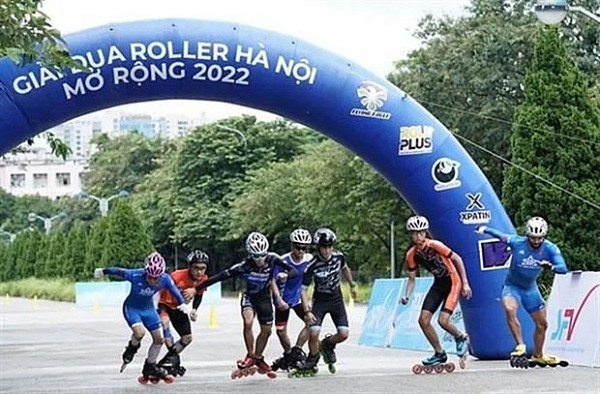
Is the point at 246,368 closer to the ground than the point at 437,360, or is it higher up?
closer to the ground

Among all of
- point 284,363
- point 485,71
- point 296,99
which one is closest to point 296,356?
point 284,363

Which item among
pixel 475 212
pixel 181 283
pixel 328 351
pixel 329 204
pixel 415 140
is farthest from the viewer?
pixel 329 204

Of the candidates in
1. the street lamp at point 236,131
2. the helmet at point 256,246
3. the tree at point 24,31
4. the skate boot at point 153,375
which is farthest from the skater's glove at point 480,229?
the street lamp at point 236,131

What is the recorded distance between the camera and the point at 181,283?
16.5 meters

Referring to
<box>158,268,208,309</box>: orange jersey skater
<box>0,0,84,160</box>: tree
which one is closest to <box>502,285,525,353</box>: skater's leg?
<box>158,268,208,309</box>: orange jersey skater

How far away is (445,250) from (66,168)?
564ft

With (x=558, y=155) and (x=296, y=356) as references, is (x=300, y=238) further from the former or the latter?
(x=558, y=155)

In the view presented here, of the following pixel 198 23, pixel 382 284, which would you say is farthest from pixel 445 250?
pixel 382 284

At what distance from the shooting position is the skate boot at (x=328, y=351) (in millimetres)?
16094

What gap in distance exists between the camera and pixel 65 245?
246 feet

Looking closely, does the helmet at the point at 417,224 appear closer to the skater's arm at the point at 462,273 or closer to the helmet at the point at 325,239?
the skater's arm at the point at 462,273

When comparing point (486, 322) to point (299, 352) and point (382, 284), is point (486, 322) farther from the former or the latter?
point (382, 284)

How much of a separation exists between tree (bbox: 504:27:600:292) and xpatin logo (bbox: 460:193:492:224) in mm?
11087

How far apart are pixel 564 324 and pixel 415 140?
308 cm
